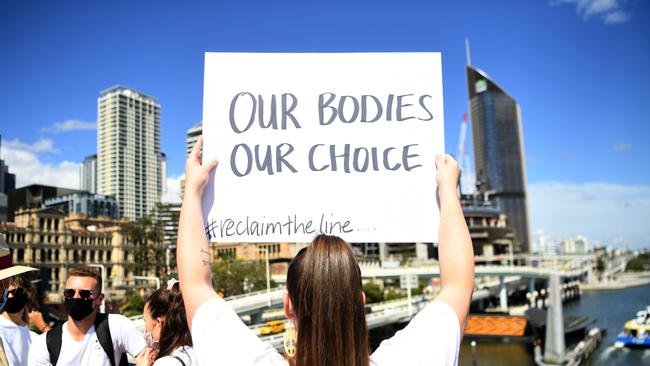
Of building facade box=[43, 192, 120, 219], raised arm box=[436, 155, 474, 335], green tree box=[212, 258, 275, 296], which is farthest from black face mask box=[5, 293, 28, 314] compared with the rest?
building facade box=[43, 192, 120, 219]

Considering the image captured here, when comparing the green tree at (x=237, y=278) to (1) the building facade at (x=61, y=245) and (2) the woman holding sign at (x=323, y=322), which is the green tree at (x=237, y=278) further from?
(2) the woman holding sign at (x=323, y=322)

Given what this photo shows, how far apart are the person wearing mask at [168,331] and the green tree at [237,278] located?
1895 inches

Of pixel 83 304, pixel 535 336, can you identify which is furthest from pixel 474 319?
pixel 83 304

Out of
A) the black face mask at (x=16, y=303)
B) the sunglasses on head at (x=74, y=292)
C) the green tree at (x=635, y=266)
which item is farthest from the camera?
the green tree at (x=635, y=266)

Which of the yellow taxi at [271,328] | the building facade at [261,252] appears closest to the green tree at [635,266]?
the building facade at [261,252]

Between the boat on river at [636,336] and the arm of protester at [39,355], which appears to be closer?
the arm of protester at [39,355]

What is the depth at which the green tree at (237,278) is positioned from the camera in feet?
169

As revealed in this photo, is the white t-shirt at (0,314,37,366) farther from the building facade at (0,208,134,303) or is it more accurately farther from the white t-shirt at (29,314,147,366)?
the building facade at (0,208,134,303)

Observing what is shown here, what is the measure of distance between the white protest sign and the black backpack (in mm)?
2196

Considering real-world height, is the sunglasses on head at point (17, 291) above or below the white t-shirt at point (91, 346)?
above

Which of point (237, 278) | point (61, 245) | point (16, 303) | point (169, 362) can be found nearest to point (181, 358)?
point (169, 362)

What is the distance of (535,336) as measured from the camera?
41625 millimetres

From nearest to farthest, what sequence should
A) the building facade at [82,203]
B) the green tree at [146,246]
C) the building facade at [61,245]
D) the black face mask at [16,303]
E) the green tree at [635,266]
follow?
the black face mask at [16,303], the green tree at [146,246], the building facade at [61,245], the building facade at [82,203], the green tree at [635,266]

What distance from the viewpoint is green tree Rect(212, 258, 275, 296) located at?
51.6 m
